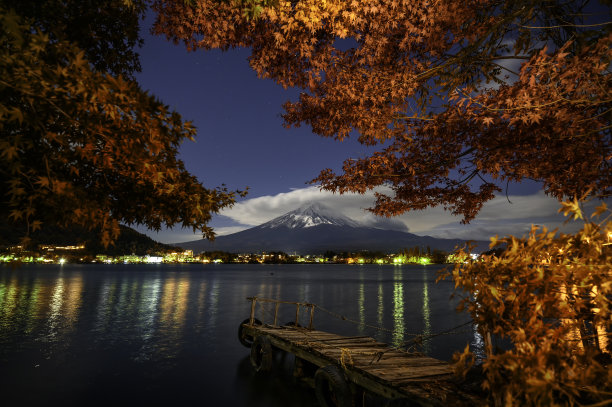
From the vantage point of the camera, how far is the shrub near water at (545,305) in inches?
101

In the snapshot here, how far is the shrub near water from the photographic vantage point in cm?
255

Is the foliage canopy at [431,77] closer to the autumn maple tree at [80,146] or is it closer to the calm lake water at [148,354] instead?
the autumn maple tree at [80,146]

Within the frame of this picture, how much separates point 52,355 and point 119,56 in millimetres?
19149

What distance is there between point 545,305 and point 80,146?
492 cm

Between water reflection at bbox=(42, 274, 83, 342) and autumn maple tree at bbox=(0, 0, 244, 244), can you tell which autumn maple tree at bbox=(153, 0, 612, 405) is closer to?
autumn maple tree at bbox=(0, 0, 244, 244)

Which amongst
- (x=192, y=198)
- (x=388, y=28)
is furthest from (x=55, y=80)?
(x=388, y=28)

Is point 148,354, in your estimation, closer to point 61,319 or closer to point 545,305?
point 61,319

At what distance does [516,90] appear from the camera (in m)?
5.23

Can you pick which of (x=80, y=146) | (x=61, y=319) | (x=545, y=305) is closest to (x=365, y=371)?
(x=545, y=305)

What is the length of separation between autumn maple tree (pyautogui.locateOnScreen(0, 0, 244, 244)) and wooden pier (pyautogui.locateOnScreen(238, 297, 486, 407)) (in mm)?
5129

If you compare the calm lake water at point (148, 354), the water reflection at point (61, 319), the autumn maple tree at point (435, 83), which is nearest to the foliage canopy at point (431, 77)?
the autumn maple tree at point (435, 83)

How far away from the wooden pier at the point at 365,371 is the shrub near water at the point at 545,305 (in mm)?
2442

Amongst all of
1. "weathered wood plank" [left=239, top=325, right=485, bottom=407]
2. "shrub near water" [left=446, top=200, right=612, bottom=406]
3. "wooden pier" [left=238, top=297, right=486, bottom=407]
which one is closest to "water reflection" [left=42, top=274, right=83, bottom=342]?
"wooden pier" [left=238, top=297, right=486, bottom=407]

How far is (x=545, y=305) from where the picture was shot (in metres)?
2.96
